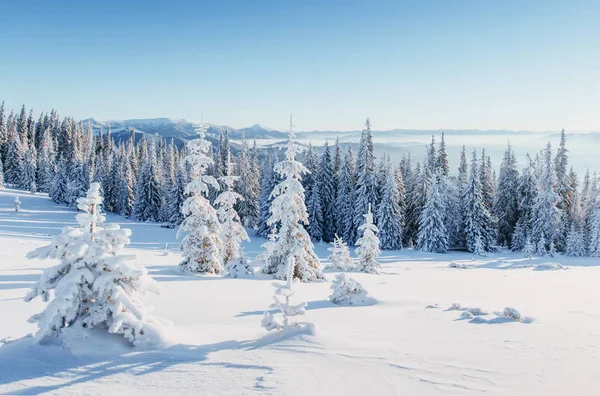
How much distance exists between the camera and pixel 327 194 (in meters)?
53.1

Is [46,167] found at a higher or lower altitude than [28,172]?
higher

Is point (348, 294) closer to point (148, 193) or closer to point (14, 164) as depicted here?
point (148, 193)

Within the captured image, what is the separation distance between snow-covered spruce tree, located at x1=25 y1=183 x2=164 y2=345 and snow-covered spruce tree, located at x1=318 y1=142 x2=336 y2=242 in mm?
46755

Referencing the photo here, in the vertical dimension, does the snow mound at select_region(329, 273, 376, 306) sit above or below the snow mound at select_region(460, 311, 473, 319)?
below

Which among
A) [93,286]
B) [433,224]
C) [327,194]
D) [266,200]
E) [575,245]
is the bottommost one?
[575,245]

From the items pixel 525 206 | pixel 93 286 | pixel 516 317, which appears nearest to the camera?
pixel 93 286

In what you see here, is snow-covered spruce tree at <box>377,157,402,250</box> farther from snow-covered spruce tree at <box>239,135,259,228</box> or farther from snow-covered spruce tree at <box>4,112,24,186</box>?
snow-covered spruce tree at <box>4,112,24,186</box>

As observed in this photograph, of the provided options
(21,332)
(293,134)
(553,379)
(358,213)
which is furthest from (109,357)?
(358,213)

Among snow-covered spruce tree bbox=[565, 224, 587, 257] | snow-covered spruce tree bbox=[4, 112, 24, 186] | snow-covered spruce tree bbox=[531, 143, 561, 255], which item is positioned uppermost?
snow-covered spruce tree bbox=[4, 112, 24, 186]

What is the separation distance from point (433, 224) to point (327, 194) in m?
14.2

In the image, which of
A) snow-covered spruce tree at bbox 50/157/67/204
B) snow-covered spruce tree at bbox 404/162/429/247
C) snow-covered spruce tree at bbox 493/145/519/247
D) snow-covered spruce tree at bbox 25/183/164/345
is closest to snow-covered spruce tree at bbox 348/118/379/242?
snow-covered spruce tree at bbox 404/162/429/247

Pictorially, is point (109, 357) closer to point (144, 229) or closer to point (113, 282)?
point (113, 282)

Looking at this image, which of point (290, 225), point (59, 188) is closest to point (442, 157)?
point (290, 225)

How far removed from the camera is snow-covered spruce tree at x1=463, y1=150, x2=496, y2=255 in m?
47.3
